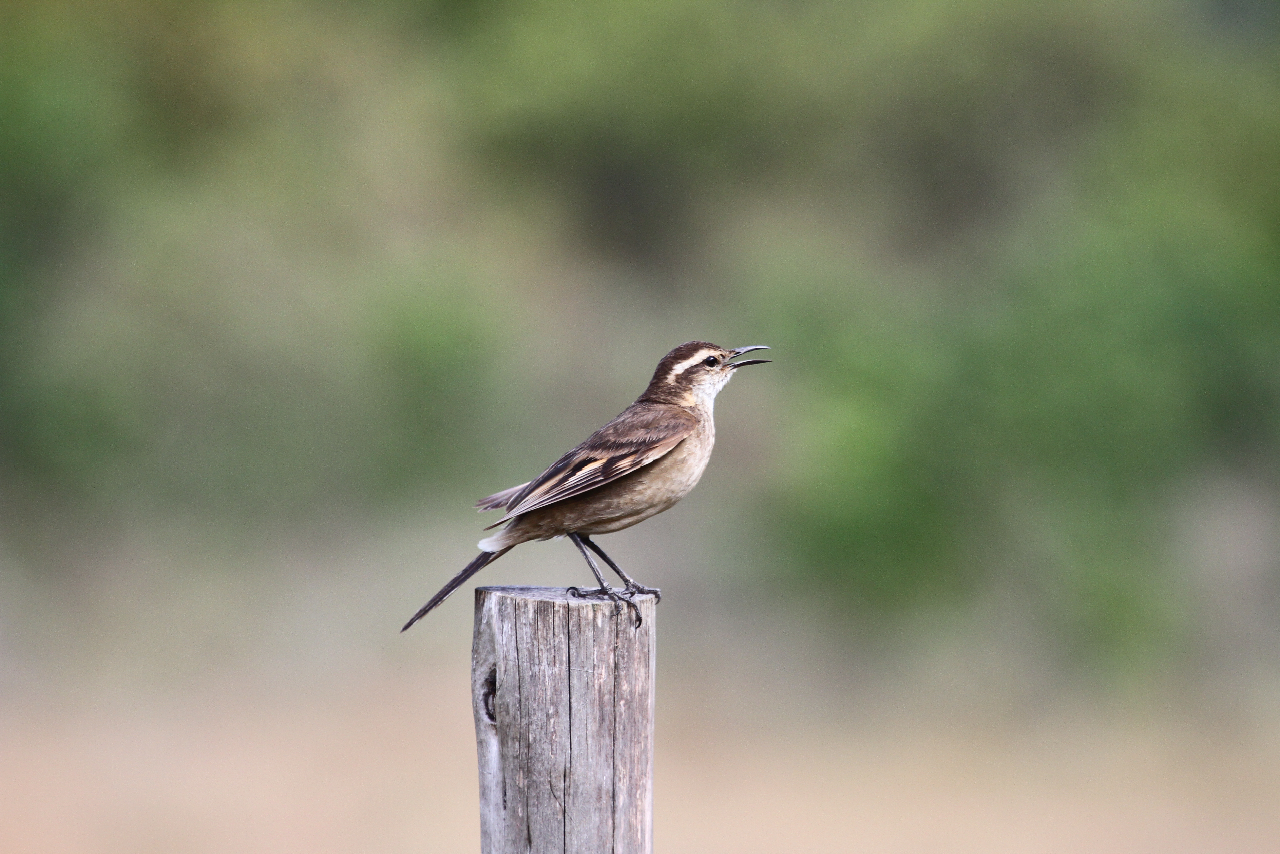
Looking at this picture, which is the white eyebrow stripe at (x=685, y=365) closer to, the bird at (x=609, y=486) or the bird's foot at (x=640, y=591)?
the bird at (x=609, y=486)

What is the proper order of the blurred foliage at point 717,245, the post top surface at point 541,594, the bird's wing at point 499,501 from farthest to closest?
the blurred foliage at point 717,245 < the bird's wing at point 499,501 < the post top surface at point 541,594

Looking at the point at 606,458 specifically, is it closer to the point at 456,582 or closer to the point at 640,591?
the point at 640,591

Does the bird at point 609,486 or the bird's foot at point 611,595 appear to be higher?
the bird at point 609,486

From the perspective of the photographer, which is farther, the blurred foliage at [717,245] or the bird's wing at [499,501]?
the blurred foliage at [717,245]

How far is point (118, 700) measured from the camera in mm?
12852

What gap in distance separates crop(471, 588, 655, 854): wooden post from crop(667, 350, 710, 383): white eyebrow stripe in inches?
89.6

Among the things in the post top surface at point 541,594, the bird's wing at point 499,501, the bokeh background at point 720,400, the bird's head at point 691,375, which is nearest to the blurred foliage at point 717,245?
the bokeh background at point 720,400

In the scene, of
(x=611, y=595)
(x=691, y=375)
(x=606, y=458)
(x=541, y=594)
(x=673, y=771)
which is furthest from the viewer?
(x=673, y=771)

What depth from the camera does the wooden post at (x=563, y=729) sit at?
3877 mm

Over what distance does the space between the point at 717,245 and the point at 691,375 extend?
52.1ft

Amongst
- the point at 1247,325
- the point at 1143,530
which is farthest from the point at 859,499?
the point at 1247,325

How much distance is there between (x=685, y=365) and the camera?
6152 mm

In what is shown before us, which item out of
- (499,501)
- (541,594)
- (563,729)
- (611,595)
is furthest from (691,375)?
(563,729)

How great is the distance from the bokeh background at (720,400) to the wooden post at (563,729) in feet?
24.3
